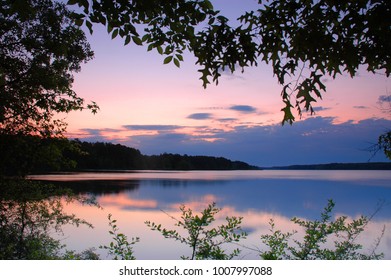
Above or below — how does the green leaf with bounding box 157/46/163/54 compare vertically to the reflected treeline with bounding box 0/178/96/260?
above

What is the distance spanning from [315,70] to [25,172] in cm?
795

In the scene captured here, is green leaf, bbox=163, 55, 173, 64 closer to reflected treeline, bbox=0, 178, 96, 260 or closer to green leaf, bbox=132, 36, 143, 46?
green leaf, bbox=132, 36, 143, 46

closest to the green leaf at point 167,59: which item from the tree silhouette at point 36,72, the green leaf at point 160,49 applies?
the green leaf at point 160,49

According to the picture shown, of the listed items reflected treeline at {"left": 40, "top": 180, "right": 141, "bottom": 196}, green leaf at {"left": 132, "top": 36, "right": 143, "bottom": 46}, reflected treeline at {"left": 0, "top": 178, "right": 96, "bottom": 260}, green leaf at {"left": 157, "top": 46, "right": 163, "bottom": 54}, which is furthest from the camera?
reflected treeline at {"left": 40, "top": 180, "right": 141, "bottom": 196}

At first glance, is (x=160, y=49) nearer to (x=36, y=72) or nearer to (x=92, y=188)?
(x=36, y=72)

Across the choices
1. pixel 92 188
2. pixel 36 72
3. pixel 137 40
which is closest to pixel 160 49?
pixel 137 40

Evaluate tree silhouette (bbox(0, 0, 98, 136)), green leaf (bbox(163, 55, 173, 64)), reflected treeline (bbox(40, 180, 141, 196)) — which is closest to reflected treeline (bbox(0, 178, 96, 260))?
tree silhouette (bbox(0, 0, 98, 136))

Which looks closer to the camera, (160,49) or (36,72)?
(160,49)

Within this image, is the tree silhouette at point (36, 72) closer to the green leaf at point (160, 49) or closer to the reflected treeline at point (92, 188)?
the green leaf at point (160, 49)

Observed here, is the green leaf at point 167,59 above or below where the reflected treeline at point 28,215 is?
above

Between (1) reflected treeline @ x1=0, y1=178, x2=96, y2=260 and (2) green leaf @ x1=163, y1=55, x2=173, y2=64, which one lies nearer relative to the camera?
(2) green leaf @ x1=163, y1=55, x2=173, y2=64

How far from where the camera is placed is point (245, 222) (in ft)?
68.4

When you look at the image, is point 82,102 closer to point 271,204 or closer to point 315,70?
point 315,70
